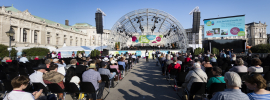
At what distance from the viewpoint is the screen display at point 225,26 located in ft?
63.2

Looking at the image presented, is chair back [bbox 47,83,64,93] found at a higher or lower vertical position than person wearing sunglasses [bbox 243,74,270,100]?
lower

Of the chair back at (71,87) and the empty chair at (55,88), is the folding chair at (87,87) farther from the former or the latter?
the empty chair at (55,88)

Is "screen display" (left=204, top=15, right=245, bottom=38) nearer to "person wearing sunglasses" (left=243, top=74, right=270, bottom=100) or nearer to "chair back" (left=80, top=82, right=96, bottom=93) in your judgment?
"person wearing sunglasses" (left=243, top=74, right=270, bottom=100)

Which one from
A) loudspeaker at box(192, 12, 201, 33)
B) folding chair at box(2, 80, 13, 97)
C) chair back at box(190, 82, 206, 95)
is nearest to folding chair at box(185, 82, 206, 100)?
chair back at box(190, 82, 206, 95)

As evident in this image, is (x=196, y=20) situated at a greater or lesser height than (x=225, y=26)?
greater

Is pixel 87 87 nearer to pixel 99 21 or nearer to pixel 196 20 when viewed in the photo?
pixel 99 21

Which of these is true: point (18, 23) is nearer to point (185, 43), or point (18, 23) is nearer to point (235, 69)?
point (185, 43)

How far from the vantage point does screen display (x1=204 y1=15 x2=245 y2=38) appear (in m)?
19.3

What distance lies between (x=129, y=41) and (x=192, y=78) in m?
35.0

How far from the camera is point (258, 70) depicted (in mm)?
4176

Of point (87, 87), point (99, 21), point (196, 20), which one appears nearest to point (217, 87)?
point (87, 87)

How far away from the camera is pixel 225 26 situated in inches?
789

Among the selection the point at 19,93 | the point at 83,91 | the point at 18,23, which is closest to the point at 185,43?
the point at 83,91

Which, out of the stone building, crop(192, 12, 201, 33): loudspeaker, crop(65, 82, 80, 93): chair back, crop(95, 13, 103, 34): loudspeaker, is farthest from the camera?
the stone building
